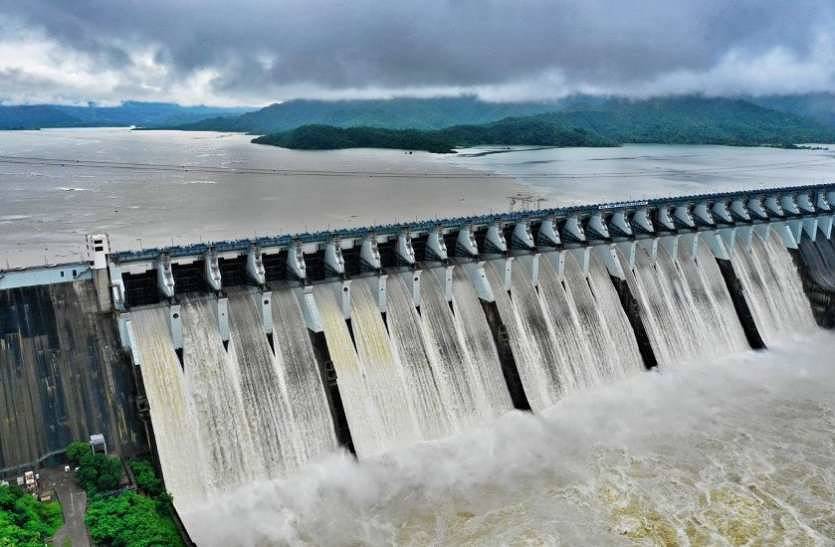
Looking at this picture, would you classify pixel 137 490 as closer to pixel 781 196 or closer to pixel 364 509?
pixel 364 509

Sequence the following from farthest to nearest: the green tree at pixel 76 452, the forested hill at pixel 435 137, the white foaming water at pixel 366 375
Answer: the forested hill at pixel 435 137, the white foaming water at pixel 366 375, the green tree at pixel 76 452

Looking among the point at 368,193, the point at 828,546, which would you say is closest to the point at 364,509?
the point at 828,546

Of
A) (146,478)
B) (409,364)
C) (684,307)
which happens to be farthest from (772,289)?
(146,478)

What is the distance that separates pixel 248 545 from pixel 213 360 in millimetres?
5412

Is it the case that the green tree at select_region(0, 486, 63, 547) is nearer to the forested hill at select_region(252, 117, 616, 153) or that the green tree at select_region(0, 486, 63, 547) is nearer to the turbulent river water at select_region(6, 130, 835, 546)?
the turbulent river water at select_region(6, 130, 835, 546)

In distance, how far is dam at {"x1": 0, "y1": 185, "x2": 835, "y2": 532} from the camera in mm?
16312

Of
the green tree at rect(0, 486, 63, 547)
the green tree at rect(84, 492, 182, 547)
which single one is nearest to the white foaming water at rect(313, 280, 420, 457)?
the green tree at rect(84, 492, 182, 547)

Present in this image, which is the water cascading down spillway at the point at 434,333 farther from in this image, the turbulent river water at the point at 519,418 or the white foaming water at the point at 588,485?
the white foaming water at the point at 588,485

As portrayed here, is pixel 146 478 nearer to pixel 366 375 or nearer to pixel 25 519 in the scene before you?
pixel 25 519

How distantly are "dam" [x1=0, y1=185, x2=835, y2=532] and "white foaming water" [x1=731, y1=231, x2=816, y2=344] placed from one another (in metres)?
0.12

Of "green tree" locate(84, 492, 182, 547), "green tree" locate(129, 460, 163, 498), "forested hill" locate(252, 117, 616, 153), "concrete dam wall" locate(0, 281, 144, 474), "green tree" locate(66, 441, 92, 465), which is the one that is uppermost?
"forested hill" locate(252, 117, 616, 153)

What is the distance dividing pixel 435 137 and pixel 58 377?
91628 millimetres

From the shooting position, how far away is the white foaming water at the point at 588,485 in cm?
1540

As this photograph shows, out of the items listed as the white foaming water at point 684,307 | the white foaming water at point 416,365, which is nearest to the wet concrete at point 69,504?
the white foaming water at point 416,365
